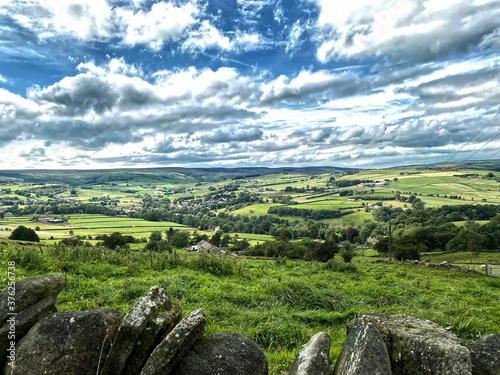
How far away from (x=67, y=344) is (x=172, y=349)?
6.66ft

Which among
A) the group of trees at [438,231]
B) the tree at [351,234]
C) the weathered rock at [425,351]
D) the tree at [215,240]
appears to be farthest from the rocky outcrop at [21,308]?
the tree at [351,234]

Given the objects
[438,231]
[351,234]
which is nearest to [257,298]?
[438,231]

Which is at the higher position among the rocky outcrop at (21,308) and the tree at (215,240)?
the rocky outcrop at (21,308)

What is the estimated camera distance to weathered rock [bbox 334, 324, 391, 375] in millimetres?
3699

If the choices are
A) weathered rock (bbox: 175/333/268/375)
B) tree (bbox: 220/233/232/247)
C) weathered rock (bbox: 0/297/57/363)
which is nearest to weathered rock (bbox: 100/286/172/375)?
weathered rock (bbox: 175/333/268/375)

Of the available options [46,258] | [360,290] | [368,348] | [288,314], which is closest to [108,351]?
[368,348]

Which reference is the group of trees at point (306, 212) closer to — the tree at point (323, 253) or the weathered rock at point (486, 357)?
the tree at point (323, 253)

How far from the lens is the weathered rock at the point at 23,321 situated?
16.5 feet

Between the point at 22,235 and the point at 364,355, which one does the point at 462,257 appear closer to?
the point at 364,355

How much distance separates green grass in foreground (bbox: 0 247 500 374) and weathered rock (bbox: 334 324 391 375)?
2.10 meters

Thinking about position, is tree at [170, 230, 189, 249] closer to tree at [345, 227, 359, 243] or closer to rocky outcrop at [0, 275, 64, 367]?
tree at [345, 227, 359, 243]

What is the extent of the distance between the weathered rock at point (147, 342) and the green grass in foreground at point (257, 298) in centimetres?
250

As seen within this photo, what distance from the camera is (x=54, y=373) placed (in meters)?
4.58

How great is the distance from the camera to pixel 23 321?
5.22 meters
